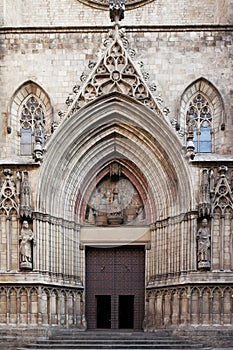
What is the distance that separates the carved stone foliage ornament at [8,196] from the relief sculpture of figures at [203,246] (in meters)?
4.94

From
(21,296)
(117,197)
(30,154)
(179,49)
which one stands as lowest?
(21,296)

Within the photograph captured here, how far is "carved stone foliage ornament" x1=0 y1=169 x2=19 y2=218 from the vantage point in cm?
1808

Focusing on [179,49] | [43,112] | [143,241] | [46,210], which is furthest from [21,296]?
[179,49]

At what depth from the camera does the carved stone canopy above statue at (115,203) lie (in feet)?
63.7

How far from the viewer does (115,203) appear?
63.8ft

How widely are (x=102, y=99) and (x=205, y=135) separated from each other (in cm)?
318

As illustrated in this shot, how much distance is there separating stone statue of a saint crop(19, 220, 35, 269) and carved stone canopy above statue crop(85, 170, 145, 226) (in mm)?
2262

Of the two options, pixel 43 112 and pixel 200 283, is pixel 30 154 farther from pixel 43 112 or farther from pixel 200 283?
pixel 200 283

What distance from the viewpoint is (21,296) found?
58.2 feet

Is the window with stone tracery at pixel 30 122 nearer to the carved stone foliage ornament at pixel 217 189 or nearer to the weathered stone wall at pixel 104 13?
the weathered stone wall at pixel 104 13

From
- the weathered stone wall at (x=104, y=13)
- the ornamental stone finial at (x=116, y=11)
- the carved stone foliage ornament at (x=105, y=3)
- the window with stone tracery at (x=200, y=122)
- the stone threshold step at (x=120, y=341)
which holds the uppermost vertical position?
the carved stone foliage ornament at (x=105, y=3)

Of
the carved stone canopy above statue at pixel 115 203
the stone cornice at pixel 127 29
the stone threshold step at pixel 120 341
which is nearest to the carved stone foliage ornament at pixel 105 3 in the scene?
the stone cornice at pixel 127 29

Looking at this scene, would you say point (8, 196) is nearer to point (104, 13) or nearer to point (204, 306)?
point (204, 306)

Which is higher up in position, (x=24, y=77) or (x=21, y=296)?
(x=24, y=77)
